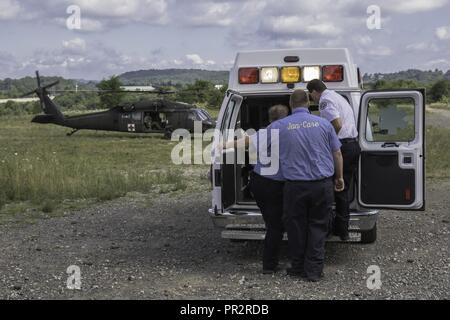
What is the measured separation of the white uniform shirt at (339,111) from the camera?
6578 mm

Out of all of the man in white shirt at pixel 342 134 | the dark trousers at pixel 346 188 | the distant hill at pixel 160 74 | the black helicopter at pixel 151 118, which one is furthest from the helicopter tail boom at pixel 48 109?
the dark trousers at pixel 346 188

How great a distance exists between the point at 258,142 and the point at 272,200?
0.63 metres

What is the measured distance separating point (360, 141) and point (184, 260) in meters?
2.48

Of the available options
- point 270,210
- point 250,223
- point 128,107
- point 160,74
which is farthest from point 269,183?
point 160,74

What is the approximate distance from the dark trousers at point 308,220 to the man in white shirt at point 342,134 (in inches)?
14.0

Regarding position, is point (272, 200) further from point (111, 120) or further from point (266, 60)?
point (111, 120)

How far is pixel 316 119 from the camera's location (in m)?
6.22

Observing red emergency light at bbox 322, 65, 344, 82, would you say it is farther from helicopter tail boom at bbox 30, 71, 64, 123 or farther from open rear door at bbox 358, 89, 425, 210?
helicopter tail boom at bbox 30, 71, 64, 123

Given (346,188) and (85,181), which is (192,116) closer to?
(85,181)

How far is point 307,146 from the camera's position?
244 inches

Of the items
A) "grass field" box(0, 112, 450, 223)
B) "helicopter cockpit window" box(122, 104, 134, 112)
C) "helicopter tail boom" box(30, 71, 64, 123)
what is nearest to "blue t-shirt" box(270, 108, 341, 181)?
"grass field" box(0, 112, 450, 223)

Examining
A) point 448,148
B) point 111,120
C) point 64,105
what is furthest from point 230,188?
point 64,105

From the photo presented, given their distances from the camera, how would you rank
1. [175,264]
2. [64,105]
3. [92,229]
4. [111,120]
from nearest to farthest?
1. [175,264]
2. [92,229]
3. [111,120]
4. [64,105]

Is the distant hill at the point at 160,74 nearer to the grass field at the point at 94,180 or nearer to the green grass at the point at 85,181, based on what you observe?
the grass field at the point at 94,180
